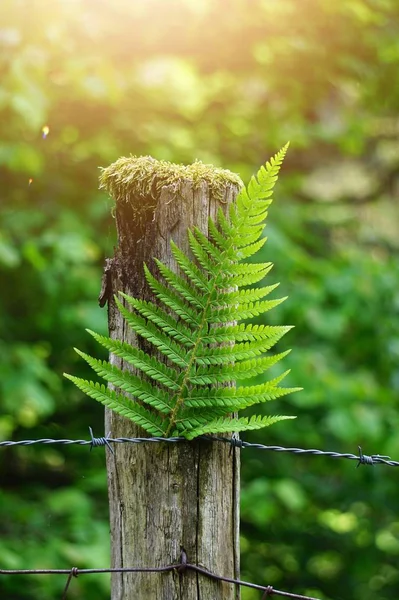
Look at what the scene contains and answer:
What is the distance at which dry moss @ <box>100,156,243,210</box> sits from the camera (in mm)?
1494

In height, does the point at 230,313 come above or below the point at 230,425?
above

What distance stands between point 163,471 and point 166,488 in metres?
0.03

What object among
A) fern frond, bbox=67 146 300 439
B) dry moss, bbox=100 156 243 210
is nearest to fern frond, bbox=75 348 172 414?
fern frond, bbox=67 146 300 439

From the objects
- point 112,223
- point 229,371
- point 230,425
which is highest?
point 112,223

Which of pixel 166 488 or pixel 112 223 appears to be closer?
pixel 166 488

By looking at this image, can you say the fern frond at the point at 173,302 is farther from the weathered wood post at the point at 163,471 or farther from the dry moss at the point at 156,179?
the dry moss at the point at 156,179

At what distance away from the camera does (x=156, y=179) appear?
151cm

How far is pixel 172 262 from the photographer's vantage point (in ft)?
4.85

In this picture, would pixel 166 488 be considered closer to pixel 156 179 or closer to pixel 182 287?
pixel 182 287

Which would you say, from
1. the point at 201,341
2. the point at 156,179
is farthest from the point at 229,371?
the point at 156,179

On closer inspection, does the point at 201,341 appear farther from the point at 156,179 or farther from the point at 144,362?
the point at 156,179

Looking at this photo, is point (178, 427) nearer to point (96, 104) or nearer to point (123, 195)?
point (123, 195)

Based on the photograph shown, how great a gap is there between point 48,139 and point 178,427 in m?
3.06

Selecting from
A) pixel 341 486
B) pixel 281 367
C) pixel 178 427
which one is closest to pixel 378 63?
pixel 281 367
